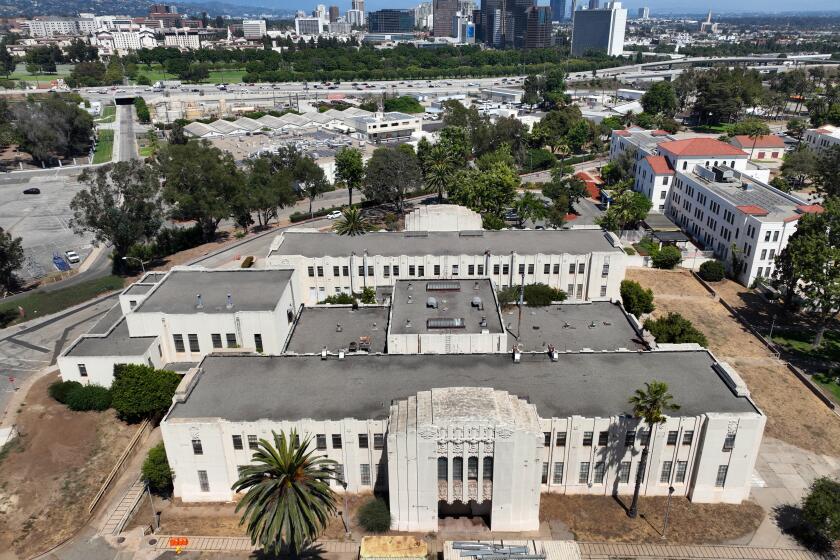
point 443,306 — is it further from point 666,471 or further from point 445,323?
point 666,471

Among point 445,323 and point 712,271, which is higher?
point 445,323

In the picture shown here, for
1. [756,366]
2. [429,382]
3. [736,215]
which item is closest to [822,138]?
[736,215]

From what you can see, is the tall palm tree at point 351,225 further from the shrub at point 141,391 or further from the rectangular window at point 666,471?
the rectangular window at point 666,471

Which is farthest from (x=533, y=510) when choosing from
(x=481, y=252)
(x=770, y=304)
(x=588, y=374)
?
(x=770, y=304)

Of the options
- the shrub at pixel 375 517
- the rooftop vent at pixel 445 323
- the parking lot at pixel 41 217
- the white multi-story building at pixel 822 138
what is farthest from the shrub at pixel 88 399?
the white multi-story building at pixel 822 138

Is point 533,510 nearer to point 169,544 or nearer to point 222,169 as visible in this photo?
point 169,544

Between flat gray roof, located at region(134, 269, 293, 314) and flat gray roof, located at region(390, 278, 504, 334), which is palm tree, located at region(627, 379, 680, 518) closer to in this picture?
flat gray roof, located at region(390, 278, 504, 334)
